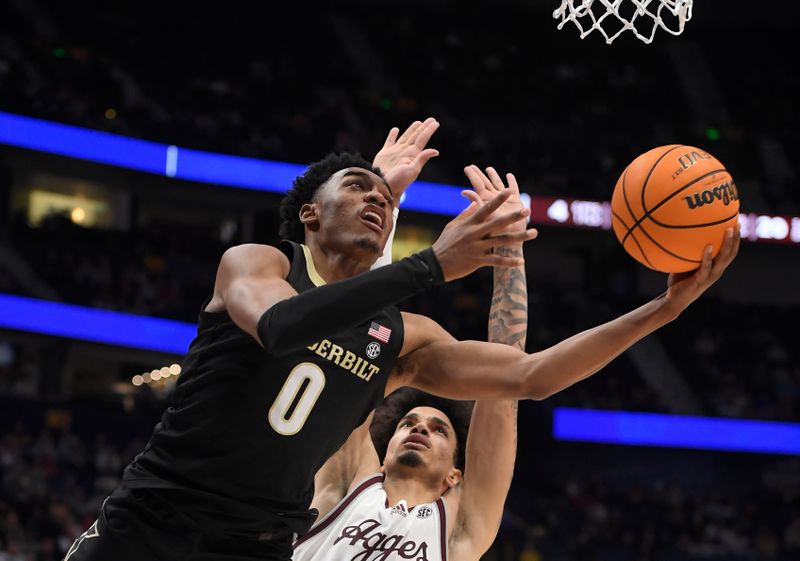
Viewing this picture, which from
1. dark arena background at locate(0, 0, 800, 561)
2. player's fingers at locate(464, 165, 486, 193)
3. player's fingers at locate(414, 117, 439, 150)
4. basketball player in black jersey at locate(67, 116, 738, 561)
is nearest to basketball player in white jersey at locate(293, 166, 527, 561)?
player's fingers at locate(464, 165, 486, 193)

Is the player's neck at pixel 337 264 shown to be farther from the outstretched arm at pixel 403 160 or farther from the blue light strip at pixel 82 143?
the blue light strip at pixel 82 143

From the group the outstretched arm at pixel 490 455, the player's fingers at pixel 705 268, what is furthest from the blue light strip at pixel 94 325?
the player's fingers at pixel 705 268

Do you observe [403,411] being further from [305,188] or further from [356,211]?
[356,211]

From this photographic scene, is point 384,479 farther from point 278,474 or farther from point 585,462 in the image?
point 585,462

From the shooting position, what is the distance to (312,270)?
10.9ft

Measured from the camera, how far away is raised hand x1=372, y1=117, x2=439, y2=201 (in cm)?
420

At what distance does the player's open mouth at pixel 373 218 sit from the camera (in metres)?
3.32

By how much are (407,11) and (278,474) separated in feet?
75.7

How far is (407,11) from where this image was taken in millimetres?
25062

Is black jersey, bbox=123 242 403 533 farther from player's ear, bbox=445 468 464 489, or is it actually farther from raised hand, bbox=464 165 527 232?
player's ear, bbox=445 468 464 489

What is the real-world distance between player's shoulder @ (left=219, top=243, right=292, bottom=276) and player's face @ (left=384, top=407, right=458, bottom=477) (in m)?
1.49

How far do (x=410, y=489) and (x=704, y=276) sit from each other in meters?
1.78

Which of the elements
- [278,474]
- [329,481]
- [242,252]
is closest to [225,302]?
[242,252]

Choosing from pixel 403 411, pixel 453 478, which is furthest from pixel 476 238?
pixel 403 411
